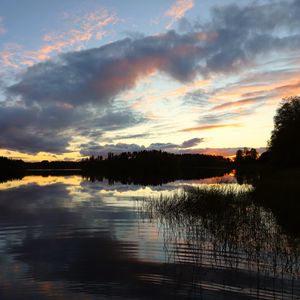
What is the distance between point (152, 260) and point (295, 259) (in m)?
5.22

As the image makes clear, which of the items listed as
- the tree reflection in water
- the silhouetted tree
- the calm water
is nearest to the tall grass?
the tree reflection in water

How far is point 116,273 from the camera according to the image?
42.4ft

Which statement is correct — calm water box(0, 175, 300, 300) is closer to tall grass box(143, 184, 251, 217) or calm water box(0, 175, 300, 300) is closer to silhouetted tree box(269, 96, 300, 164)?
tall grass box(143, 184, 251, 217)

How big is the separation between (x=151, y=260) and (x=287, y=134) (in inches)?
2488

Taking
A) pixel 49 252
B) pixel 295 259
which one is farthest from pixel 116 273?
pixel 295 259

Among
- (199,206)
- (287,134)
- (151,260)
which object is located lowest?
(151,260)

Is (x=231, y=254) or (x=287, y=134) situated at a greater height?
(x=287, y=134)

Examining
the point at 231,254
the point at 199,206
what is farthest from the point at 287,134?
the point at 231,254

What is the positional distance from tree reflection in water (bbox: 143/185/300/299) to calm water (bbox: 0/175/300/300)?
0.03 meters

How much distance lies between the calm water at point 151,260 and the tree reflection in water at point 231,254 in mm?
29

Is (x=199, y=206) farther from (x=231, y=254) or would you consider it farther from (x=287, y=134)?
(x=287, y=134)

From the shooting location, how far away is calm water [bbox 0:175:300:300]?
11125mm

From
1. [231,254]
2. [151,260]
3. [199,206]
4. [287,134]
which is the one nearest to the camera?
[151,260]

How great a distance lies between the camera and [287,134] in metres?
71.9
